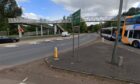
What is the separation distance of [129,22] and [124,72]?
63.4ft

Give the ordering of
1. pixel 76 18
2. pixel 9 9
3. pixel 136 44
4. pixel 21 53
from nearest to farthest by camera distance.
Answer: pixel 76 18
pixel 21 53
pixel 136 44
pixel 9 9

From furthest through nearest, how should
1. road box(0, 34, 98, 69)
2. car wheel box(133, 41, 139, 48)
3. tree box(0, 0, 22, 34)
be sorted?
tree box(0, 0, 22, 34) < car wheel box(133, 41, 139, 48) < road box(0, 34, 98, 69)

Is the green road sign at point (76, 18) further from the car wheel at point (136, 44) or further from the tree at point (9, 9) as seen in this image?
the tree at point (9, 9)

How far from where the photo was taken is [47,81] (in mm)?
7695

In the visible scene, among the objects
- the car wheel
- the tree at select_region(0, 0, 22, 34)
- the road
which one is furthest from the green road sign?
the tree at select_region(0, 0, 22, 34)

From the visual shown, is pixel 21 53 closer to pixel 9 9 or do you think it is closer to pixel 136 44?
pixel 136 44

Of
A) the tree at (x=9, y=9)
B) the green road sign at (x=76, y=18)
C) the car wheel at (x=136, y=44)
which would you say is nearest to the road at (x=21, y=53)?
the green road sign at (x=76, y=18)

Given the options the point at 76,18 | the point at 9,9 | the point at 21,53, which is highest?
the point at 9,9

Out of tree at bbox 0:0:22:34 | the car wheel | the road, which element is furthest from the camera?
tree at bbox 0:0:22:34

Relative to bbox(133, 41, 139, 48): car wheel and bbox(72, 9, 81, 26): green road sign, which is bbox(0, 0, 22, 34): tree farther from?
bbox(72, 9, 81, 26): green road sign

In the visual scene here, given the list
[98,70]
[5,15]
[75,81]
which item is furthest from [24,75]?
[5,15]

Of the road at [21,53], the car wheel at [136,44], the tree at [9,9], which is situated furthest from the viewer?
the tree at [9,9]

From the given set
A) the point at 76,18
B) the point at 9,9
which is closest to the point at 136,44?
the point at 76,18

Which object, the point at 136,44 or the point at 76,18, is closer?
the point at 76,18
